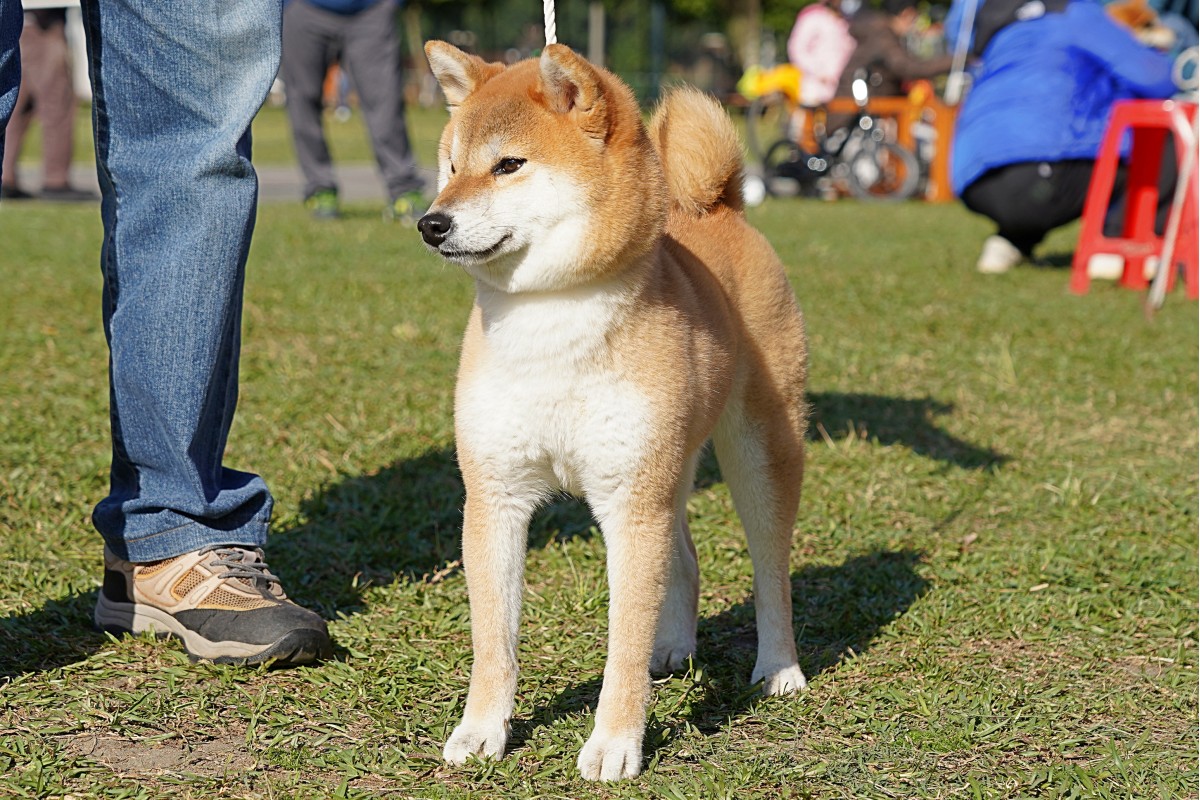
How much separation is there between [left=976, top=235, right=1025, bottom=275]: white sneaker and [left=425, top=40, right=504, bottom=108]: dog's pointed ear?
21.3 ft

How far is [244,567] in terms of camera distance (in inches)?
107

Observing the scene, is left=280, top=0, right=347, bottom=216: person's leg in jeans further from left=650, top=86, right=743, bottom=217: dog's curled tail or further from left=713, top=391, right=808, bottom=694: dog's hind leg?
left=713, top=391, right=808, bottom=694: dog's hind leg

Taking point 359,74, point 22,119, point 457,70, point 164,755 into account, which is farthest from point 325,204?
point 164,755

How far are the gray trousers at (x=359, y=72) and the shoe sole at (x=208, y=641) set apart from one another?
246 inches

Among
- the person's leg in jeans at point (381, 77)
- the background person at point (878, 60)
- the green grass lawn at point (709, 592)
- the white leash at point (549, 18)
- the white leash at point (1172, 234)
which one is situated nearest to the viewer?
the green grass lawn at point (709, 592)

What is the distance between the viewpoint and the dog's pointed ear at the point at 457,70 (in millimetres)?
2270

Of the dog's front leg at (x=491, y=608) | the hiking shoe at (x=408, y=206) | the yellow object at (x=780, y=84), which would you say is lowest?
the yellow object at (x=780, y=84)

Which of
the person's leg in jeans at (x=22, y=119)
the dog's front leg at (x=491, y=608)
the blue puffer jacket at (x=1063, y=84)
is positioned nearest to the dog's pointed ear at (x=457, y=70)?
the dog's front leg at (x=491, y=608)

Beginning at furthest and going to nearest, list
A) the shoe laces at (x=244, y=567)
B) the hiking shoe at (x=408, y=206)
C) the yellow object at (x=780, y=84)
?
the yellow object at (x=780, y=84), the hiking shoe at (x=408, y=206), the shoe laces at (x=244, y=567)

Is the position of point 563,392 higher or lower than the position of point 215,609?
higher

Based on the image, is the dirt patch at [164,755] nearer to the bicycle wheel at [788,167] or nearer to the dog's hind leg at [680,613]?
the dog's hind leg at [680,613]

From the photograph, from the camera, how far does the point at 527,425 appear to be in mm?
2137

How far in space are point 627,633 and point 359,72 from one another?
7.33 m

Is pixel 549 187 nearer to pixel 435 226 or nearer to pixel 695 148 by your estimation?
pixel 435 226
